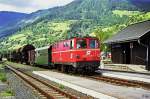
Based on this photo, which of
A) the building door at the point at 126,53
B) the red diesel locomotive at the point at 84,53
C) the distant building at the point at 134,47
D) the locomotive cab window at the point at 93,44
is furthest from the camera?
the building door at the point at 126,53

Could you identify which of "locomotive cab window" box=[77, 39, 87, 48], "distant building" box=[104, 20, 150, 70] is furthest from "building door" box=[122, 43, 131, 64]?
"locomotive cab window" box=[77, 39, 87, 48]

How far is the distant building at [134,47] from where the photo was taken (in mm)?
43116

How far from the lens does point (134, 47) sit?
4688 cm

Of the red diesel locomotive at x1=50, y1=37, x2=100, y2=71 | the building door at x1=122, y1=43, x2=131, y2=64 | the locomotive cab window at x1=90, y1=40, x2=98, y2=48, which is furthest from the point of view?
the building door at x1=122, y1=43, x2=131, y2=64

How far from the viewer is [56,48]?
136 feet

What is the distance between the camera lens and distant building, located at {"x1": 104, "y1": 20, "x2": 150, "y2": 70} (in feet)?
141

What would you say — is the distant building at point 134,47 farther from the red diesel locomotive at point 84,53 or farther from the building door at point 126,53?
the red diesel locomotive at point 84,53

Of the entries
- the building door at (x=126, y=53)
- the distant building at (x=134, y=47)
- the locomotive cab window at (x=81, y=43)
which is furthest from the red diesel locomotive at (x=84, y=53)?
→ the building door at (x=126, y=53)

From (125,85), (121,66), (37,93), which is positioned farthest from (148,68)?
(37,93)

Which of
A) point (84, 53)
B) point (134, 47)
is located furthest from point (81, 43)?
point (134, 47)

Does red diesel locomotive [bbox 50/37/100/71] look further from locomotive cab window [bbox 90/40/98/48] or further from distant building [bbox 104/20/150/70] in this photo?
distant building [bbox 104/20/150/70]

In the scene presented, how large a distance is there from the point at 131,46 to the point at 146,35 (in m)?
3.89

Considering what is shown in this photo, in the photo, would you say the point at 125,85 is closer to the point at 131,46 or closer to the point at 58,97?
the point at 58,97

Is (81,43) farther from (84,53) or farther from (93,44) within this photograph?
(93,44)
